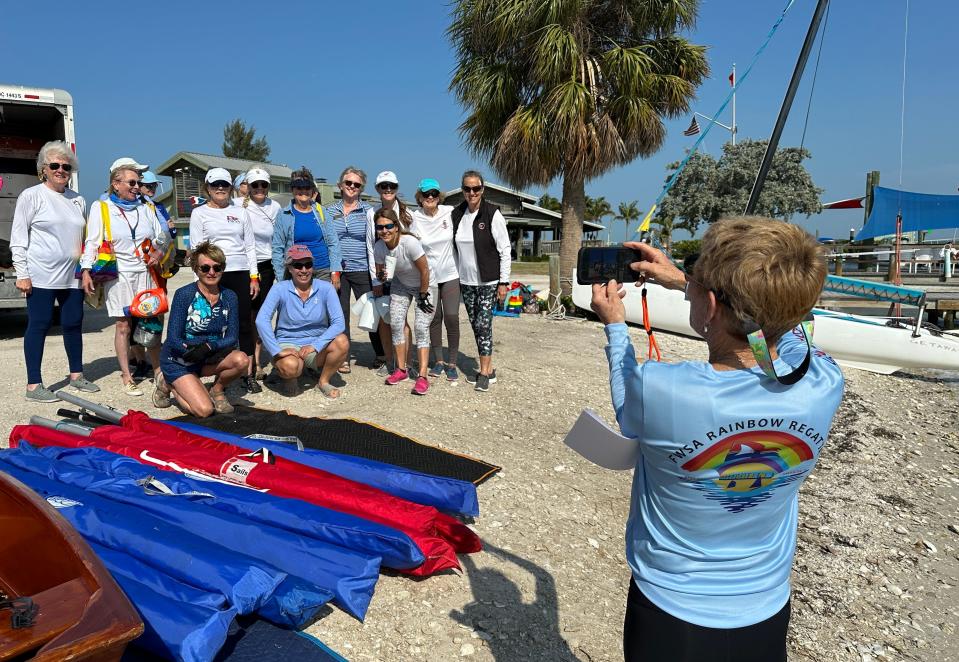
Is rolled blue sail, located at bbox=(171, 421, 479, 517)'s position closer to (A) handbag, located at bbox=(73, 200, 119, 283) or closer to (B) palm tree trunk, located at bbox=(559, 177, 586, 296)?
(A) handbag, located at bbox=(73, 200, 119, 283)

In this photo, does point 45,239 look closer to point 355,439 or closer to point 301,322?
point 301,322

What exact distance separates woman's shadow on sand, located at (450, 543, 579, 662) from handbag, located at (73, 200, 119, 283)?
13.7 feet

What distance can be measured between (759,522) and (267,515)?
235 centimetres

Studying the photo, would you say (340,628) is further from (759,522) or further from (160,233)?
(160,233)

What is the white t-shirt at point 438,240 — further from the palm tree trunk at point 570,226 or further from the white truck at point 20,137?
the palm tree trunk at point 570,226

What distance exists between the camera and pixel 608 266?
188 cm

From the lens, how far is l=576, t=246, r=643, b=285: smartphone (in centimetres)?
187

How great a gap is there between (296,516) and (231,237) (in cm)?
347

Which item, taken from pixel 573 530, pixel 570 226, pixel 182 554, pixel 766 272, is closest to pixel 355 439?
pixel 573 530

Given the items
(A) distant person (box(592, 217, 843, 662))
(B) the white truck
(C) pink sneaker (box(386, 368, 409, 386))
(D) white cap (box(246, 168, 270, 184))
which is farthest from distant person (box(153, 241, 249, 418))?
(A) distant person (box(592, 217, 843, 662))

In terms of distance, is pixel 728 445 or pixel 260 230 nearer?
pixel 728 445

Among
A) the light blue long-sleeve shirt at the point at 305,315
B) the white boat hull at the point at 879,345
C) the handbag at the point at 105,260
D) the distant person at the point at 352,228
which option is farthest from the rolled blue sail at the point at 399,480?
the white boat hull at the point at 879,345

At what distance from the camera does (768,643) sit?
58.8 inches

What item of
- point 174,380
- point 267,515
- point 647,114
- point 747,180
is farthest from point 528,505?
point 747,180
